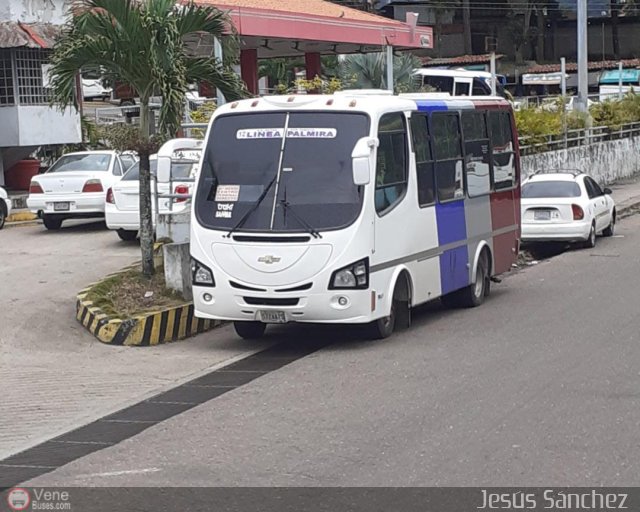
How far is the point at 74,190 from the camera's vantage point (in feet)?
74.9

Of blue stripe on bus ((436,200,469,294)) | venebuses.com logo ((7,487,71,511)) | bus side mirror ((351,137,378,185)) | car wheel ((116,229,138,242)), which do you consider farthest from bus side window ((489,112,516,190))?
venebuses.com logo ((7,487,71,511))

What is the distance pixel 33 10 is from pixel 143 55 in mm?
13906

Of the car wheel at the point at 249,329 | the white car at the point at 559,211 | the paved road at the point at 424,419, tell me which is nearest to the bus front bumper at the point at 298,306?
the paved road at the point at 424,419

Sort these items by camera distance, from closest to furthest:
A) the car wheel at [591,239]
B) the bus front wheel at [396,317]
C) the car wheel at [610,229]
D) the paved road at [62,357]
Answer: the paved road at [62,357] < the bus front wheel at [396,317] < the car wheel at [591,239] < the car wheel at [610,229]

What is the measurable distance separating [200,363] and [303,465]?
4.75 metres

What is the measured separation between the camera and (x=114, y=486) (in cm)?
773

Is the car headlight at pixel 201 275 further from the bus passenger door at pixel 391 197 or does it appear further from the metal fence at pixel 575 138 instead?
the metal fence at pixel 575 138

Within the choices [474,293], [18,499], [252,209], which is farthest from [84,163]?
[18,499]

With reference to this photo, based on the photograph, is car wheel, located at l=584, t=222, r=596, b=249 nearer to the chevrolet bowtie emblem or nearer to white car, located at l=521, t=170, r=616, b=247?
white car, located at l=521, t=170, r=616, b=247

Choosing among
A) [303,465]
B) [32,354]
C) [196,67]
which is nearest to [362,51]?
[196,67]

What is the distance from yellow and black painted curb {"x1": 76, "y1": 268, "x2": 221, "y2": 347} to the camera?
13.6 metres

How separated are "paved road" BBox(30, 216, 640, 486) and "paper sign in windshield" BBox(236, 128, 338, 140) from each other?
245 centimetres

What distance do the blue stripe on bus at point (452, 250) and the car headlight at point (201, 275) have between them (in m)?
3.32

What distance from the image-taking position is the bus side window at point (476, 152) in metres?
16.1
